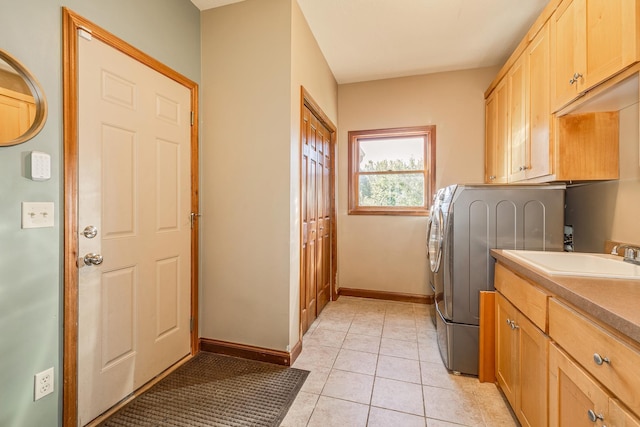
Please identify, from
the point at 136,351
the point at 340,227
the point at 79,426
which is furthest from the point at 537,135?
the point at 79,426

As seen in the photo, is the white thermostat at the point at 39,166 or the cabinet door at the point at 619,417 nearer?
the cabinet door at the point at 619,417

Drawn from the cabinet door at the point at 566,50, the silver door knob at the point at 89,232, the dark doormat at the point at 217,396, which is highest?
the cabinet door at the point at 566,50

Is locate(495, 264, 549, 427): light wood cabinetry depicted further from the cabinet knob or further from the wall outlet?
the wall outlet

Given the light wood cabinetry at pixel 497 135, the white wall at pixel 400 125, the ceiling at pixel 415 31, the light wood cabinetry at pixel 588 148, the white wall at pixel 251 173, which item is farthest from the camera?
the white wall at pixel 400 125

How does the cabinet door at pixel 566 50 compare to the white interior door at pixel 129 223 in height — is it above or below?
above

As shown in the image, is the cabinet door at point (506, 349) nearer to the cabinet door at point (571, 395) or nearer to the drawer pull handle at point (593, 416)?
the cabinet door at point (571, 395)

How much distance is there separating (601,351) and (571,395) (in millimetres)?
275

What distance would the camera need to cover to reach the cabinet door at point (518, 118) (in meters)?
2.15

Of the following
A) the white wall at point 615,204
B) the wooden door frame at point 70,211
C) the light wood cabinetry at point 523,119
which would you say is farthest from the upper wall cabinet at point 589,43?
the wooden door frame at point 70,211

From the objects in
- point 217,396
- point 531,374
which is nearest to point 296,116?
point 217,396

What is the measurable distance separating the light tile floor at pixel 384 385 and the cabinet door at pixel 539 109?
5.00 ft

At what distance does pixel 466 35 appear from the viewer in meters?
2.58

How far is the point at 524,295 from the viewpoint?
1.41 metres

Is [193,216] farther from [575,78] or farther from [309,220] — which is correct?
[575,78]
